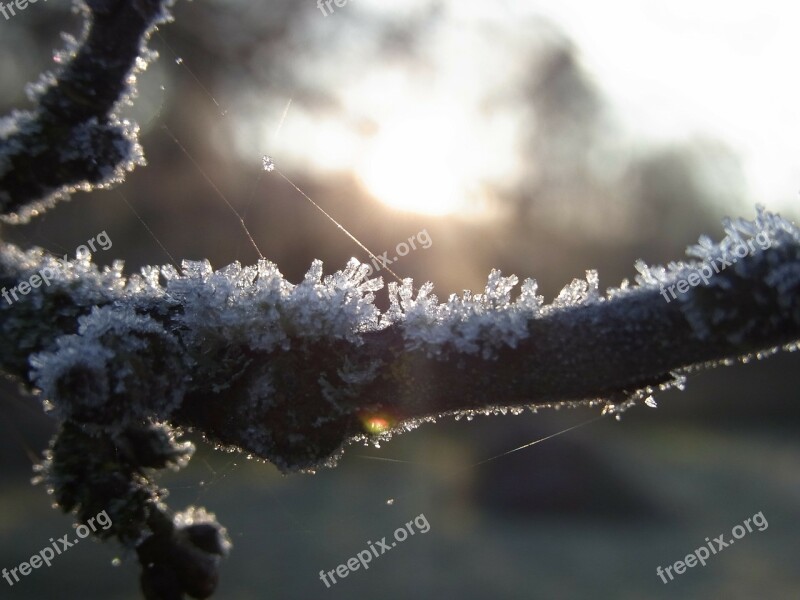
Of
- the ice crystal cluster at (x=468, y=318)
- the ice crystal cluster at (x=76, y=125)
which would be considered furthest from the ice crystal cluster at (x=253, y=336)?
the ice crystal cluster at (x=76, y=125)

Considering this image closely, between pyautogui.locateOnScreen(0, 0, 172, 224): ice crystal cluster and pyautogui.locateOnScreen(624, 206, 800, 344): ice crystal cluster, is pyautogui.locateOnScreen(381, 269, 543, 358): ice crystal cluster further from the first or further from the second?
pyautogui.locateOnScreen(0, 0, 172, 224): ice crystal cluster

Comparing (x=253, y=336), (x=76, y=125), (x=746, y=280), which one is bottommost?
(x=746, y=280)

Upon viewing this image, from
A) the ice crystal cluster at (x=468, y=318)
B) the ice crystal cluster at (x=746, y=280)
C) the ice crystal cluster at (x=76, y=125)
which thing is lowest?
the ice crystal cluster at (x=746, y=280)

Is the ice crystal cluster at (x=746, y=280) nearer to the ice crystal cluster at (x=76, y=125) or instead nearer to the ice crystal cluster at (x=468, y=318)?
the ice crystal cluster at (x=468, y=318)

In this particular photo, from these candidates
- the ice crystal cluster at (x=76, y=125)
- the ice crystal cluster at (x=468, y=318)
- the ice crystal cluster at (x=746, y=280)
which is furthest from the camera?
the ice crystal cluster at (x=76, y=125)

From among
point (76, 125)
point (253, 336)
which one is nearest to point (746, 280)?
point (253, 336)

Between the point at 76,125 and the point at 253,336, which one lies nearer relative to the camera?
the point at 253,336

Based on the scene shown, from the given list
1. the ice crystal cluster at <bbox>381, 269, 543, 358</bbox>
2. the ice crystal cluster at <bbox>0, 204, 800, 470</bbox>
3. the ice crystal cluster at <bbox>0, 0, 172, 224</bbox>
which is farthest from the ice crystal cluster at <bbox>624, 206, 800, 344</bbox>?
the ice crystal cluster at <bbox>0, 0, 172, 224</bbox>

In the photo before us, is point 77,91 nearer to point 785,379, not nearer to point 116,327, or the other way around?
point 116,327

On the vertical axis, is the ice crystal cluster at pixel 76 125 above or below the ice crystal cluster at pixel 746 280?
above

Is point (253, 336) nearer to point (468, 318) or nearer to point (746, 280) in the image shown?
point (468, 318)

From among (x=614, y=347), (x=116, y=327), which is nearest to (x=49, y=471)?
(x=116, y=327)
